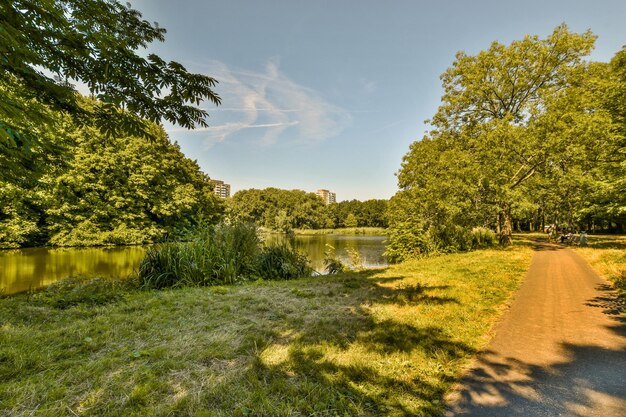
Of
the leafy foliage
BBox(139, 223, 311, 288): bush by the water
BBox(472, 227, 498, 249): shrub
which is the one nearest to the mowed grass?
BBox(139, 223, 311, 288): bush by the water

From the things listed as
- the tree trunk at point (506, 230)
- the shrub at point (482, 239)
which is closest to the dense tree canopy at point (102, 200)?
the shrub at point (482, 239)

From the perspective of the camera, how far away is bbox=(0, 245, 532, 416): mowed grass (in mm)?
2383

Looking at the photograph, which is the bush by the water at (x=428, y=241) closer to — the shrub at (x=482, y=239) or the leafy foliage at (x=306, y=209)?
the shrub at (x=482, y=239)

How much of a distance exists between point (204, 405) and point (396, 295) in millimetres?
4381

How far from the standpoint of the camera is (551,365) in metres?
3.15

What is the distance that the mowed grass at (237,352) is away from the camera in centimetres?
238

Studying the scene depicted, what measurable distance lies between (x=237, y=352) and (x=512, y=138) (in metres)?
16.6

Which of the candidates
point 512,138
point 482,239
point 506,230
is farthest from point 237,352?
point 482,239

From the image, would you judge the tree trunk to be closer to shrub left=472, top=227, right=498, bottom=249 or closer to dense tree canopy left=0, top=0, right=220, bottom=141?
shrub left=472, top=227, right=498, bottom=249

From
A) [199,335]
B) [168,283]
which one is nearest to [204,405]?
[199,335]

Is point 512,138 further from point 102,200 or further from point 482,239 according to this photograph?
point 102,200

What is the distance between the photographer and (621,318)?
4.64m

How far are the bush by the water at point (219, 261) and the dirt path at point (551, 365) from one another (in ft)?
19.0

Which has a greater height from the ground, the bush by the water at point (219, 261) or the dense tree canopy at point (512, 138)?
the dense tree canopy at point (512, 138)
